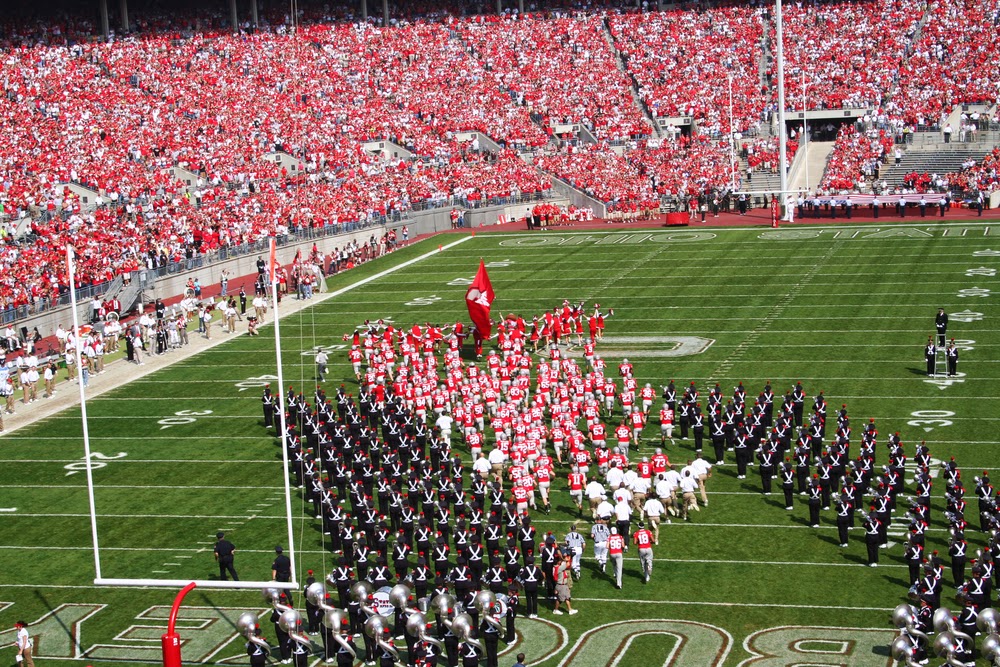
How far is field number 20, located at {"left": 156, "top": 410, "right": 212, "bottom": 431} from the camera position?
79.1ft

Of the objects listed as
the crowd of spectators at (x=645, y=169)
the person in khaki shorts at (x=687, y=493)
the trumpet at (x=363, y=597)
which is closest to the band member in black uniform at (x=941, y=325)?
the person in khaki shorts at (x=687, y=493)

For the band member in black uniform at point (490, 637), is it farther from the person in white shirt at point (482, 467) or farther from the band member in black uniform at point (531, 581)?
the person in white shirt at point (482, 467)

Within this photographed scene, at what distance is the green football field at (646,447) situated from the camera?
1497cm

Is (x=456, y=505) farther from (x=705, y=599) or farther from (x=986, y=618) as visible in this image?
(x=986, y=618)

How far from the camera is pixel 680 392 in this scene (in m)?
23.8

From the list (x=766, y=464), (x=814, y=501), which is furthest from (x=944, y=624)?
(x=766, y=464)

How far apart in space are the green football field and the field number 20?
2.7 inches

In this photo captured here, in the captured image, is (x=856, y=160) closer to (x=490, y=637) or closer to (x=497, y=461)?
(x=497, y=461)

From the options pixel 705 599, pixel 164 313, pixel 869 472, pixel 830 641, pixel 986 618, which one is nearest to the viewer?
pixel 986 618

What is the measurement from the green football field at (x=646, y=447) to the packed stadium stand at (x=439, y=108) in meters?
5.39

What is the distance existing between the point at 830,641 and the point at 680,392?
→ 33.0 feet

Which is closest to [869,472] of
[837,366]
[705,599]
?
[705,599]

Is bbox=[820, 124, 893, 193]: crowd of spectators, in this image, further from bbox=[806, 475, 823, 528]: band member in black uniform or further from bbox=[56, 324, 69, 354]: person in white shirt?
bbox=[806, 475, 823, 528]: band member in black uniform

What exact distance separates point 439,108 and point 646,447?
31086 millimetres
